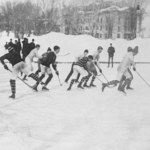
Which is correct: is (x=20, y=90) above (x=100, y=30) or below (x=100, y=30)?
below

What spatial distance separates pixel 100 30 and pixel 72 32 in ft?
41.6

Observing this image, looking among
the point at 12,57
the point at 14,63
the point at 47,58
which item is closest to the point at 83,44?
the point at 47,58

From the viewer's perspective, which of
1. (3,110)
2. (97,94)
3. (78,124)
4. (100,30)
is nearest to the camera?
(78,124)

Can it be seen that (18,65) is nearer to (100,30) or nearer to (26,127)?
(26,127)

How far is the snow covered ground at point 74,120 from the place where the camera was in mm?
3900

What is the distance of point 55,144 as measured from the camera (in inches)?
151

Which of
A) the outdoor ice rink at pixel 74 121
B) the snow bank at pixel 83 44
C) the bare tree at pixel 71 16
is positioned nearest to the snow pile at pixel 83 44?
the snow bank at pixel 83 44

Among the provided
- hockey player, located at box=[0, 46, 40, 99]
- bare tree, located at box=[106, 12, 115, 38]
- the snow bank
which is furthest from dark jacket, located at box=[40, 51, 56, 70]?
bare tree, located at box=[106, 12, 115, 38]

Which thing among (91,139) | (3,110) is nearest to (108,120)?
(91,139)

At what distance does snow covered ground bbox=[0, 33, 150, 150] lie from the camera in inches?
154

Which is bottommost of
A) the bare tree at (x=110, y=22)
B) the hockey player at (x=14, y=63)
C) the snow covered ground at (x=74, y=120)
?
the snow covered ground at (x=74, y=120)

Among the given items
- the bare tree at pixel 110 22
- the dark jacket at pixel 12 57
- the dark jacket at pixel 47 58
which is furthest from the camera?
the bare tree at pixel 110 22

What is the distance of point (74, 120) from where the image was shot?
206 inches

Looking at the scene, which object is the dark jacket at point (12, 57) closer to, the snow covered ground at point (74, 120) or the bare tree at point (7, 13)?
the snow covered ground at point (74, 120)
